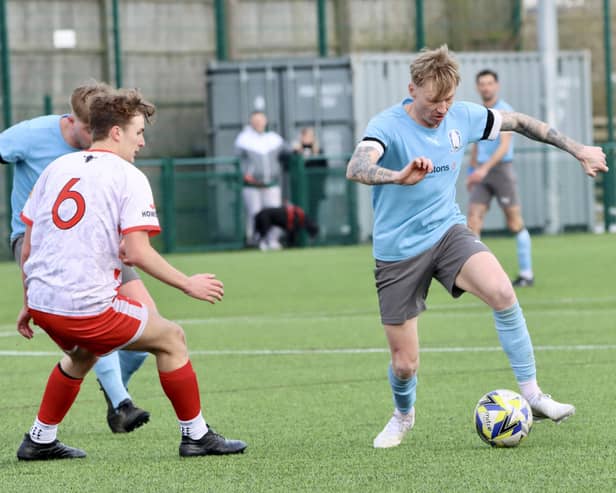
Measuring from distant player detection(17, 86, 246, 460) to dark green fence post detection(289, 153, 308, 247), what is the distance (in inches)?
642

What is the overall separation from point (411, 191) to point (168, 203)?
51.4 feet

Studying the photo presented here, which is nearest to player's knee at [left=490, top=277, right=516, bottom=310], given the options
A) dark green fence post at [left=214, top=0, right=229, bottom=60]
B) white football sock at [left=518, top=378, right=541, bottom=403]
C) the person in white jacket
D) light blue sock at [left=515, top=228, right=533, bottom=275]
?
white football sock at [left=518, top=378, right=541, bottom=403]

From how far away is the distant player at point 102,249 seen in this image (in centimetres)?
519

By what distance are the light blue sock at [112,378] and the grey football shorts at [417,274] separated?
1.38m

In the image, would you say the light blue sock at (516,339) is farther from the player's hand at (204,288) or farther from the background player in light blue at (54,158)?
the background player in light blue at (54,158)

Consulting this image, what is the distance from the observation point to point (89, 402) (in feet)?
24.8

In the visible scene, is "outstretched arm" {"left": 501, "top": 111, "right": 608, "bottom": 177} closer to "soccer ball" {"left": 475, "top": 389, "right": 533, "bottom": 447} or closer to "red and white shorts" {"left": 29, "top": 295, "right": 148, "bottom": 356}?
"soccer ball" {"left": 475, "top": 389, "right": 533, "bottom": 447}

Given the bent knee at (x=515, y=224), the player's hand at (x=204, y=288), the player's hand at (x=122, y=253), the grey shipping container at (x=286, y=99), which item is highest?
the grey shipping container at (x=286, y=99)

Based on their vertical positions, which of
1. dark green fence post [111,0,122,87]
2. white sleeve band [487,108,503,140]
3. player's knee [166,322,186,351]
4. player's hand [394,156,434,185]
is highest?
dark green fence post [111,0,122,87]

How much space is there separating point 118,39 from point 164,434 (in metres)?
18.4

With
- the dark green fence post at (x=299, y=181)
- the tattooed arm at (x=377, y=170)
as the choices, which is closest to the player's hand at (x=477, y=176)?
the tattooed arm at (x=377, y=170)

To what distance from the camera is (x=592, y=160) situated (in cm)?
632

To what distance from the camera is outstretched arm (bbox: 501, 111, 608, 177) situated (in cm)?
632

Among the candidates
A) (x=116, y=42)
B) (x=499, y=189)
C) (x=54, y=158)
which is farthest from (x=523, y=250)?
(x=116, y=42)
